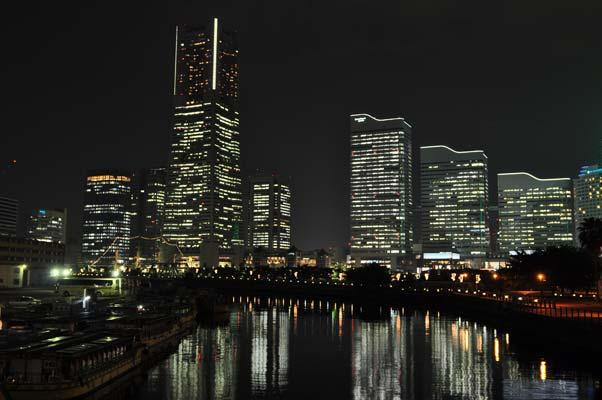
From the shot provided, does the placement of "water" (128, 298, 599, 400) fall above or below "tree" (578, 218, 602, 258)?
below

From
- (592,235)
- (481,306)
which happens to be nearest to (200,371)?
(481,306)

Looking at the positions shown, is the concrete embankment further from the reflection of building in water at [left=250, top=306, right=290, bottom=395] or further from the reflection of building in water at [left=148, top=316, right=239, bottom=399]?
the reflection of building in water at [left=148, top=316, right=239, bottom=399]

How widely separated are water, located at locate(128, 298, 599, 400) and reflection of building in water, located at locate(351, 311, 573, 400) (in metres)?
0.07

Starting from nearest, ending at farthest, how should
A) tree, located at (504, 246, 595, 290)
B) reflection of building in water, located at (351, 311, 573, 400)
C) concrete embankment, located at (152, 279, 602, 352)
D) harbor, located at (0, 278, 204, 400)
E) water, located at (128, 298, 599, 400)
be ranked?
harbor, located at (0, 278, 204, 400), water, located at (128, 298, 599, 400), reflection of building in water, located at (351, 311, 573, 400), concrete embankment, located at (152, 279, 602, 352), tree, located at (504, 246, 595, 290)

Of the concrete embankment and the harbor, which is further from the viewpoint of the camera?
the concrete embankment

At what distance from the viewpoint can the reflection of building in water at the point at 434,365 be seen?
41.1m

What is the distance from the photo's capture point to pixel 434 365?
50.8 m

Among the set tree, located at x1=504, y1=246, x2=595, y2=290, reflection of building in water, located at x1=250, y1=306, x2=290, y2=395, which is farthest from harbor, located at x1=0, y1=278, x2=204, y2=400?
tree, located at x1=504, y1=246, x2=595, y2=290

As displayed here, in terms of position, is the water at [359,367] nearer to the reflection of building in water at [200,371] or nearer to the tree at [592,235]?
the reflection of building in water at [200,371]

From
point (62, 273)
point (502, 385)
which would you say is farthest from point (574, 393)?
Answer: point (62, 273)

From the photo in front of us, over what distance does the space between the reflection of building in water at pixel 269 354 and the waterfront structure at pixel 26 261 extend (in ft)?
230

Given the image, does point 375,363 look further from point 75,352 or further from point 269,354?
point 75,352

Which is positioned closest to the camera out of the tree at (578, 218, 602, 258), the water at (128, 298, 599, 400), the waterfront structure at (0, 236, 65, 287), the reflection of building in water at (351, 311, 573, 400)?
the water at (128, 298, 599, 400)

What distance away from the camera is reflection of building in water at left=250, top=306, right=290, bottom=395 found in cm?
4359
